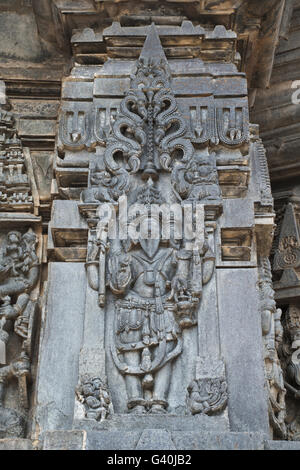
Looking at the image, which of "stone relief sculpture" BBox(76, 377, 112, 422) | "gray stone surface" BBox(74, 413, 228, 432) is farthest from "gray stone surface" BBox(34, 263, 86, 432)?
"gray stone surface" BBox(74, 413, 228, 432)

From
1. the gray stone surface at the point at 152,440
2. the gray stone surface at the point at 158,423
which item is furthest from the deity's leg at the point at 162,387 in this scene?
the gray stone surface at the point at 152,440

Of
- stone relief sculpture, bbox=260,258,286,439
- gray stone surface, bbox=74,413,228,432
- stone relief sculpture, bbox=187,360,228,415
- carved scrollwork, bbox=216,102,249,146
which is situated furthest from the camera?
carved scrollwork, bbox=216,102,249,146

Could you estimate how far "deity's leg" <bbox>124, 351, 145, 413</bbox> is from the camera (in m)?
4.22

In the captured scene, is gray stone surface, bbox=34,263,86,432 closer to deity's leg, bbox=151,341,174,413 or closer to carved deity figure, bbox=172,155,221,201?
deity's leg, bbox=151,341,174,413

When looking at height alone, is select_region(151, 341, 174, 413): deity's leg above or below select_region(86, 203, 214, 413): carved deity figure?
below

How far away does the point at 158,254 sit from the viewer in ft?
15.5

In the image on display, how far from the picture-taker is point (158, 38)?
557cm

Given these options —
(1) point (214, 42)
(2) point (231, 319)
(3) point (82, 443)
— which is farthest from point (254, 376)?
(1) point (214, 42)

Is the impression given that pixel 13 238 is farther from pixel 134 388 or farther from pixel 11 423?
pixel 134 388

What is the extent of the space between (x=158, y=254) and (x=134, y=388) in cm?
87

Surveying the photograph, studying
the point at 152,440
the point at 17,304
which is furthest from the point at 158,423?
the point at 17,304

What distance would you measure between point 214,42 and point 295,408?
304 cm

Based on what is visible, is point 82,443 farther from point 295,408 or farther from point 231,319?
point 295,408

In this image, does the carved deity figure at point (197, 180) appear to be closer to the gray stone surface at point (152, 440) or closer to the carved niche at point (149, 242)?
the carved niche at point (149, 242)
